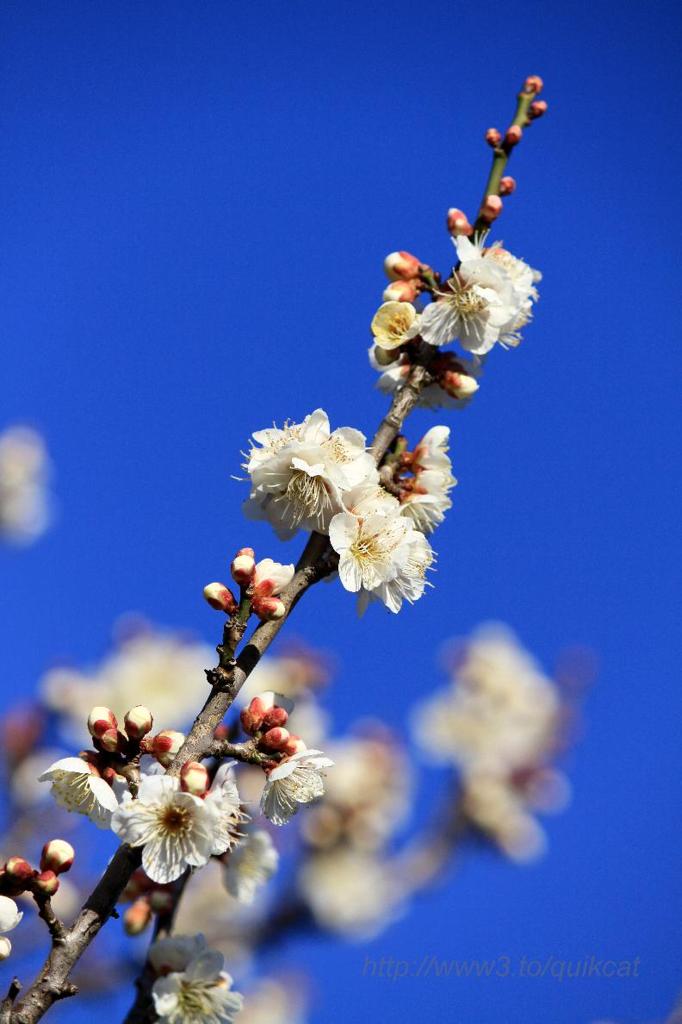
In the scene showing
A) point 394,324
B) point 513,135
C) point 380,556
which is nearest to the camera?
point 380,556

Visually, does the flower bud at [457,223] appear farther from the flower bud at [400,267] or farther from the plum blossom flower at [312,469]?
the plum blossom flower at [312,469]

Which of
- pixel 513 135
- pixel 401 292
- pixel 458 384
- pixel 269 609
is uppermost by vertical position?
pixel 513 135

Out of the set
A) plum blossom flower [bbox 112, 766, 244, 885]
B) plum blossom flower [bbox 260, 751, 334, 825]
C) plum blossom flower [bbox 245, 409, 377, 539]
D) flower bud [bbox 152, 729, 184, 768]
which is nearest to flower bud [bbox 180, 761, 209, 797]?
plum blossom flower [bbox 112, 766, 244, 885]

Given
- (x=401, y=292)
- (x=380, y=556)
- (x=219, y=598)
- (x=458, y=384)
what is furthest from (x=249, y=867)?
(x=401, y=292)

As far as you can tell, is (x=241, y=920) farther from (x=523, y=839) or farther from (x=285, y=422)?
(x=285, y=422)

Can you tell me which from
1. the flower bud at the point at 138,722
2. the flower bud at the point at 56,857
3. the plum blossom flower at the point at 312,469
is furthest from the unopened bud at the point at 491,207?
the flower bud at the point at 56,857

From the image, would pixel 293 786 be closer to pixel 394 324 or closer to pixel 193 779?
pixel 193 779

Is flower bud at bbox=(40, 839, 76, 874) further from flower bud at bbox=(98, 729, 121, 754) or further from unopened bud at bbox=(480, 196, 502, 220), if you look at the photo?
unopened bud at bbox=(480, 196, 502, 220)
